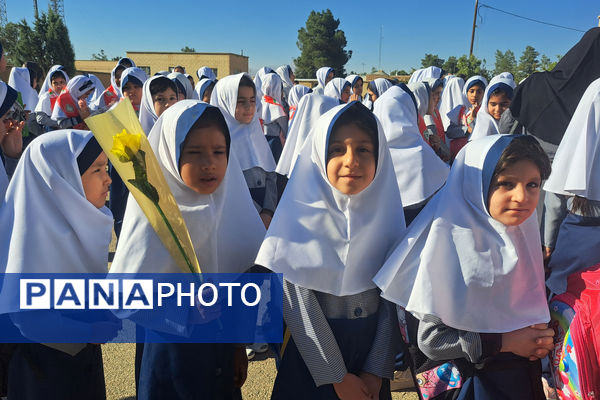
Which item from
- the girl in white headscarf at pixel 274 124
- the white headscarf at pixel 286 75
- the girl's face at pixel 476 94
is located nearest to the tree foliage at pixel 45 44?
the white headscarf at pixel 286 75

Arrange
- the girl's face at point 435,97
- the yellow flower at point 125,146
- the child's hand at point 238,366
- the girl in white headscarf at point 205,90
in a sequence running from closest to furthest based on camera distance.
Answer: the yellow flower at point 125,146 → the child's hand at point 238,366 → the girl's face at point 435,97 → the girl in white headscarf at point 205,90

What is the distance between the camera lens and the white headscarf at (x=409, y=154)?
372cm

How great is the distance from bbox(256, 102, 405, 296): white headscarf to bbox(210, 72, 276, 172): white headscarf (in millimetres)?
2133

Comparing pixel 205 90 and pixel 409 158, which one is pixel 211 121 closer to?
pixel 409 158

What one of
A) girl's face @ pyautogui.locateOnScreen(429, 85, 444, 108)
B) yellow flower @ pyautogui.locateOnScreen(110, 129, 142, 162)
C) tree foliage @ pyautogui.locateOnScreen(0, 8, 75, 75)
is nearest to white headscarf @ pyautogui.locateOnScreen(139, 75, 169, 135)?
yellow flower @ pyautogui.locateOnScreen(110, 129, 142, 162)

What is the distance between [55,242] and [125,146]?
67 cm

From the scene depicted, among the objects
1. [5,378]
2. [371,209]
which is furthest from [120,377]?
[371,209]

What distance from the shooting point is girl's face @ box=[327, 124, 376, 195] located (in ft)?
5.74

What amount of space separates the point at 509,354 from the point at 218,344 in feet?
4.03

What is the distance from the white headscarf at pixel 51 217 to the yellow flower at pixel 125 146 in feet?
1.73

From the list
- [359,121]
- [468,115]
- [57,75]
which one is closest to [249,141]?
[359,121]

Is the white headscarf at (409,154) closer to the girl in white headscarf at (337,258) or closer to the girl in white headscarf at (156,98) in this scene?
the girl in white headscarf at (337,258)

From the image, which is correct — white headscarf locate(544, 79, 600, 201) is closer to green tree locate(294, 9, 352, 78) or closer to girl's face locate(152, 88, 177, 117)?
girl's face locate(152, 88, 177, 117)

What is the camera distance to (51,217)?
6.33 feet
